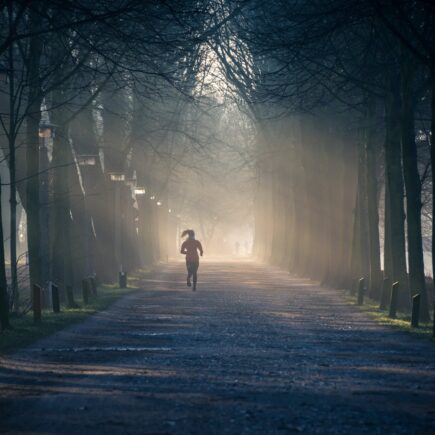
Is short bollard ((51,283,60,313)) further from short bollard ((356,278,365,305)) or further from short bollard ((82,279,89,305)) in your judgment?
short bollard ((356,278,365,305))

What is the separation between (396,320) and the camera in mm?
21375

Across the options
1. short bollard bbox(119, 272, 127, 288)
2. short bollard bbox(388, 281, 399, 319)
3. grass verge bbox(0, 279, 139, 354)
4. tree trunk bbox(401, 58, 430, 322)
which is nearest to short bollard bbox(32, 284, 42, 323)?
grass verge bbox(0, 279, 139, 354)

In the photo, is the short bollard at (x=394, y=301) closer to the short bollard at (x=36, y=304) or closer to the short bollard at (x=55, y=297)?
the short bollard at (x=55, y=297)

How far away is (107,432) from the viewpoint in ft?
26.1

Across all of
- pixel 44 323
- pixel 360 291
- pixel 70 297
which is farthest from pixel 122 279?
pixel 44 323

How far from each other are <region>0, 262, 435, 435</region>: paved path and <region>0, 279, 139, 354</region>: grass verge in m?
0.35

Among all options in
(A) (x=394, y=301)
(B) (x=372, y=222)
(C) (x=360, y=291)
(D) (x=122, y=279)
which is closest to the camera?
(A) (x=394, y=301)

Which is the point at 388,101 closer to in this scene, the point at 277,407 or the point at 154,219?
the point at 277,407

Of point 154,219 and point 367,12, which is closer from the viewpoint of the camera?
point 367,12

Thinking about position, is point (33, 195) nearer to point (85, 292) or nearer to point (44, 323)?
point (85, 292)

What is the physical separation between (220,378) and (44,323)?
8.01m

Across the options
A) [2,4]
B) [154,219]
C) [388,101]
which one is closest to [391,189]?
[388,101]

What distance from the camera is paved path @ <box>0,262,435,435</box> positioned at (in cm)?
848

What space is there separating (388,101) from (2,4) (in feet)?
39.9
